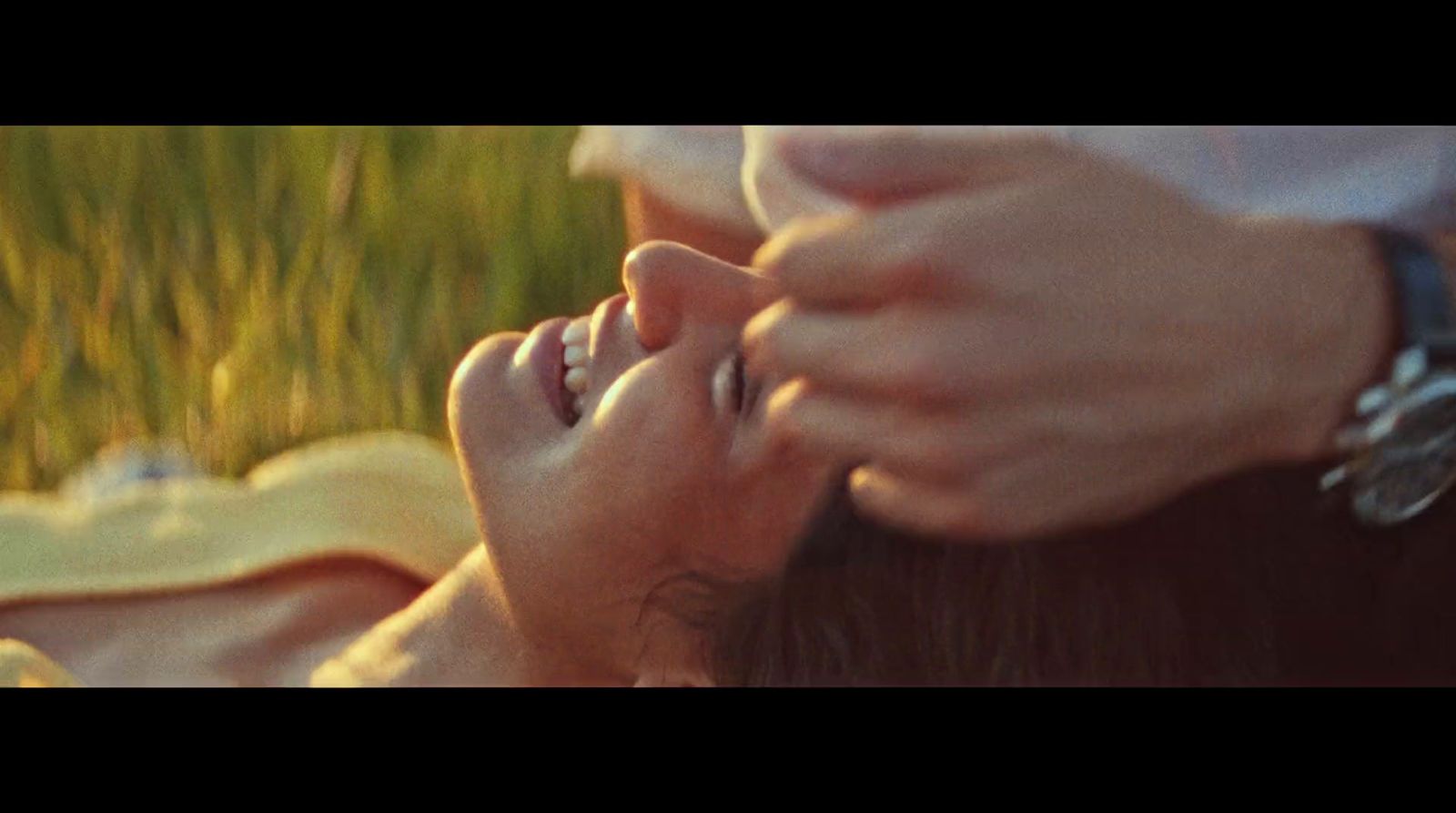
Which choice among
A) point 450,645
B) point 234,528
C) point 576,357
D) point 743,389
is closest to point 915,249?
point 743,389

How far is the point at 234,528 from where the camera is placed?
4.28ft

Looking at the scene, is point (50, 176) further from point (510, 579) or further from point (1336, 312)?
point (1336, 312)

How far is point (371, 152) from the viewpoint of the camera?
49.3 inches

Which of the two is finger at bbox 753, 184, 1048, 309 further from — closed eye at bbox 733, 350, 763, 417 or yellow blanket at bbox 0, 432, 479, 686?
yellow blanket at bbox 0, 432, 479, 686

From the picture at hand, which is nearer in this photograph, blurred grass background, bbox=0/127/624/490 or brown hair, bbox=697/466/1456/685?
brown hair, bbox=697/466/1456/685

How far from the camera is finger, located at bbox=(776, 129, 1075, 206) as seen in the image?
1134 mm

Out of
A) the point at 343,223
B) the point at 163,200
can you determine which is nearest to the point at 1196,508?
the point at 343,223

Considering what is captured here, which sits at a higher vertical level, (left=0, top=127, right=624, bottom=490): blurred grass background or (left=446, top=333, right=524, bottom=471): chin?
(left=0, top=127, right=624, bottom=490): blurred grass background

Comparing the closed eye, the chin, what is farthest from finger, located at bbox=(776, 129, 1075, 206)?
the chin

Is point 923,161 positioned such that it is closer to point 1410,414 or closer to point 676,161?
point 676,161

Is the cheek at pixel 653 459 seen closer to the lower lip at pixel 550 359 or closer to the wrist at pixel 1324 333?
the lower lip at pixel 550 359

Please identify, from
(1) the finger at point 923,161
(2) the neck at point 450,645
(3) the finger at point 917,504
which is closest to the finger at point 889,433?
(3) the finger at point 917,504

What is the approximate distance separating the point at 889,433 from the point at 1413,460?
0.34 meters

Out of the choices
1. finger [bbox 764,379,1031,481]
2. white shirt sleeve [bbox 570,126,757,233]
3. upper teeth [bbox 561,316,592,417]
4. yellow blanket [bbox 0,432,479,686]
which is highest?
white shirt sleeve [bbox 570,126,757,233]
